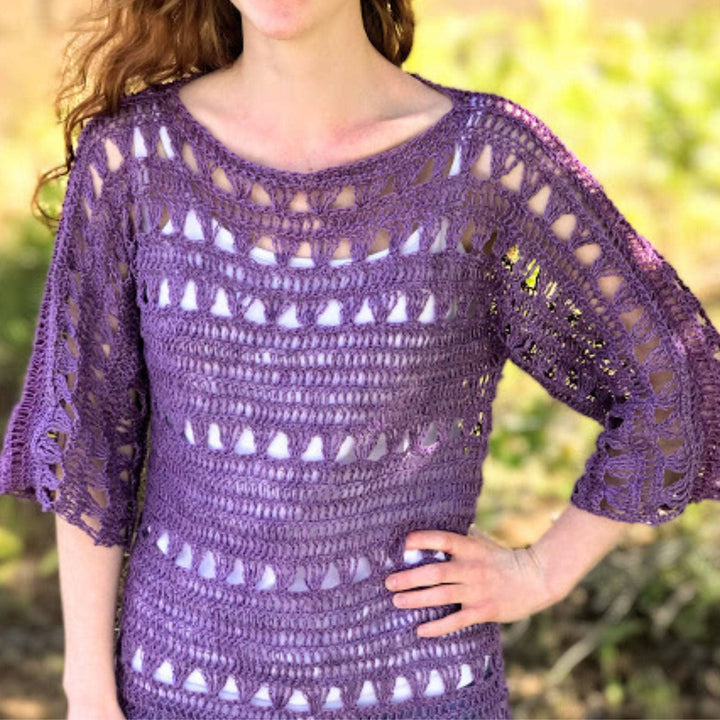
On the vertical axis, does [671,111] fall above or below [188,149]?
below

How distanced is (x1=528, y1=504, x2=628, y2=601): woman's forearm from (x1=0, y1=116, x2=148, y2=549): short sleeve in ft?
2.10

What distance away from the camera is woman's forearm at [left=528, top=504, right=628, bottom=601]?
1781 mm

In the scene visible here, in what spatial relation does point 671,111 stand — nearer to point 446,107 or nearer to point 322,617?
point 446,107

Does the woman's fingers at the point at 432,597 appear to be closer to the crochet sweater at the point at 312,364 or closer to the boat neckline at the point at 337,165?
the crochet sweater at the point at 312,364

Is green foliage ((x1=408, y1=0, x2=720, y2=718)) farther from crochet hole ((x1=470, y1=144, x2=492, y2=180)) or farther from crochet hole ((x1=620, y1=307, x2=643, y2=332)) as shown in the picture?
crochet hole ((x1=470, y1=144, x2=492, y2=180))

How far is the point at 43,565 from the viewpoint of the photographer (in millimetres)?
3465

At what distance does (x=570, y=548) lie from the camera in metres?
1.79

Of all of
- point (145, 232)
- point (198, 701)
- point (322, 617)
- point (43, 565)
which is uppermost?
point (145, 232)

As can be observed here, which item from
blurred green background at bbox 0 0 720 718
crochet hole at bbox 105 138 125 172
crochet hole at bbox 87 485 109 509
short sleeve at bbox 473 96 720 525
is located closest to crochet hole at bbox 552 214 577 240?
short sleeve at bbox 473 96 720 525

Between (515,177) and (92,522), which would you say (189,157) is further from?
(92,522)

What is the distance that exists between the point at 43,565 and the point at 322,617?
83.3 inches

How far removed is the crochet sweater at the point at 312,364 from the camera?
59.9 inches

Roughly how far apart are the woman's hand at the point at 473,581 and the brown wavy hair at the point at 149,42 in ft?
2.47

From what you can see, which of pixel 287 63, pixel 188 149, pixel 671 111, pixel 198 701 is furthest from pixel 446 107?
pixel 671 111
